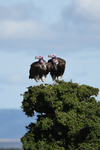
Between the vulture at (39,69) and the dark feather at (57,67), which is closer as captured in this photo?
the vulture at (39,69)

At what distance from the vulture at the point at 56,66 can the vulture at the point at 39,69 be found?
70cm

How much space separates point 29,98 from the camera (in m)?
44.4

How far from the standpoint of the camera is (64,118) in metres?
42.1

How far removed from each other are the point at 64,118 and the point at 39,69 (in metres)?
5.53

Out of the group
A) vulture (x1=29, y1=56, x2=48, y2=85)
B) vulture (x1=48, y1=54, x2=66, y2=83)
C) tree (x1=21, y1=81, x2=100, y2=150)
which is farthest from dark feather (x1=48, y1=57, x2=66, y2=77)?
tree (x1=21, y1=81, x2=100, y2=150)

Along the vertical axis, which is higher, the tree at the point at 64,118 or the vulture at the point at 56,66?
the vulture at the point at 56,66

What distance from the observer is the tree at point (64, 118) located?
138ft

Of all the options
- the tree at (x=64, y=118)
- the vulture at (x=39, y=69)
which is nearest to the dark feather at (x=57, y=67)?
the vulture at (x=39, y=69)

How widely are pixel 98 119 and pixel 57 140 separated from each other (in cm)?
414

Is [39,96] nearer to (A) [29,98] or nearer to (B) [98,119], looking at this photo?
(A) [29,98]

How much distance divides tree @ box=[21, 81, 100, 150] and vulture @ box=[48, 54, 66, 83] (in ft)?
6.38

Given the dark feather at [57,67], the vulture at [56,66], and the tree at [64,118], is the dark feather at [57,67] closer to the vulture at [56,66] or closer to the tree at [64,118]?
the vulture at [56,66]

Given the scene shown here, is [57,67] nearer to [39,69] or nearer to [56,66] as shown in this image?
[56,66]

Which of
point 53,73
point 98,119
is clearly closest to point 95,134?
point 98,119
